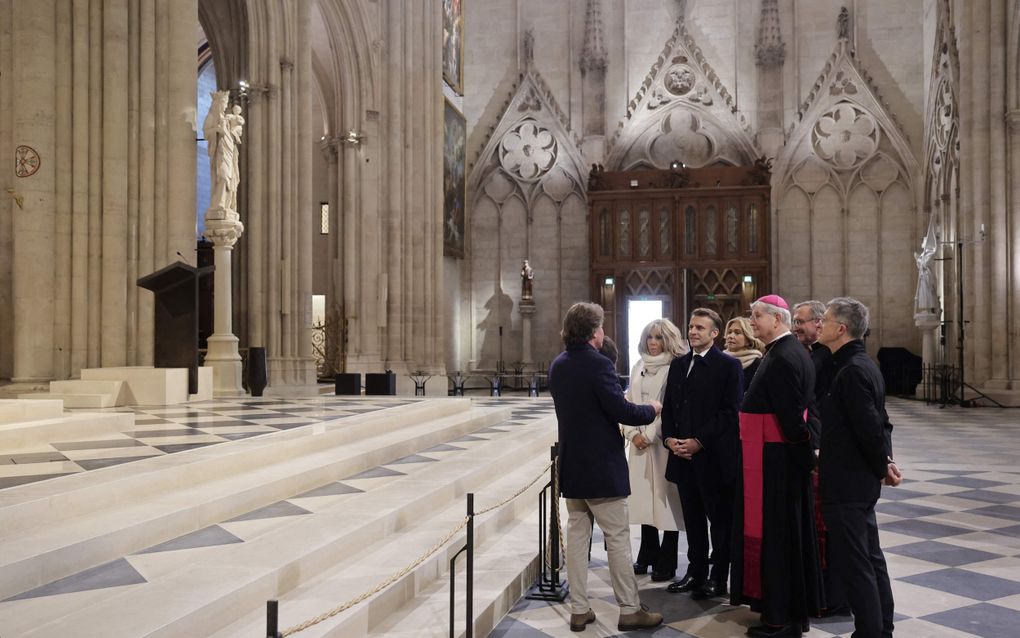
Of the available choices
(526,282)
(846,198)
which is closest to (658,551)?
(526,282)

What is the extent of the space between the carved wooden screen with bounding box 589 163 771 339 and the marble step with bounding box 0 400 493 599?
1716 cm

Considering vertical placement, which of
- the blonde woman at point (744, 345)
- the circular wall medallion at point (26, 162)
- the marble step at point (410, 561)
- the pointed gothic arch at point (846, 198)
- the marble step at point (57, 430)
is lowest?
the marble step at point (410, 561)

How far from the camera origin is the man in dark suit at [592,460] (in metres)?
4.00

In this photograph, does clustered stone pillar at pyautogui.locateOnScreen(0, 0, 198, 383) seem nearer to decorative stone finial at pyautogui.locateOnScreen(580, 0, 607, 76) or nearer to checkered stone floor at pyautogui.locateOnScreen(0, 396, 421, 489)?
checkered stone floor at pyautogui.locateOnScreen(0, 396, 421, 489)

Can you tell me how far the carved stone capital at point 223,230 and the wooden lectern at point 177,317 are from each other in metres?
1.28

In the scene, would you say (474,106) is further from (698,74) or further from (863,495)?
(863,495)

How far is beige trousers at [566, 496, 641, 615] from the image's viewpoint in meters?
4.01

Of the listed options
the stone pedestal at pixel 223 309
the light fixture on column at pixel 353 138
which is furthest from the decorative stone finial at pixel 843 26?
the stone pedestal at pixel 223 309

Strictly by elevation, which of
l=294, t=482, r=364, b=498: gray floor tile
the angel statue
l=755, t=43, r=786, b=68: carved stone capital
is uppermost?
l=755, t=43, r=786, b=68: carved stone capital

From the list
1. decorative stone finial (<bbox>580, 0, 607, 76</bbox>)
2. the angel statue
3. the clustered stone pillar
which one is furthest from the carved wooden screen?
the clustered stone pillar

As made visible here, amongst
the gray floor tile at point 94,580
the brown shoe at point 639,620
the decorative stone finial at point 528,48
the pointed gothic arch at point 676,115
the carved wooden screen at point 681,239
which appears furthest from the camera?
the decorative stone finial at point 528,48

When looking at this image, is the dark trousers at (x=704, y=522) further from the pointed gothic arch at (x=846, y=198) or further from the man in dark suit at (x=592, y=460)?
the pointed gothic arch at (x=846, y=198)

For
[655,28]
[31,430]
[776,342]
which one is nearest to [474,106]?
[655,28]

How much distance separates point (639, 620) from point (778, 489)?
2.97ft
